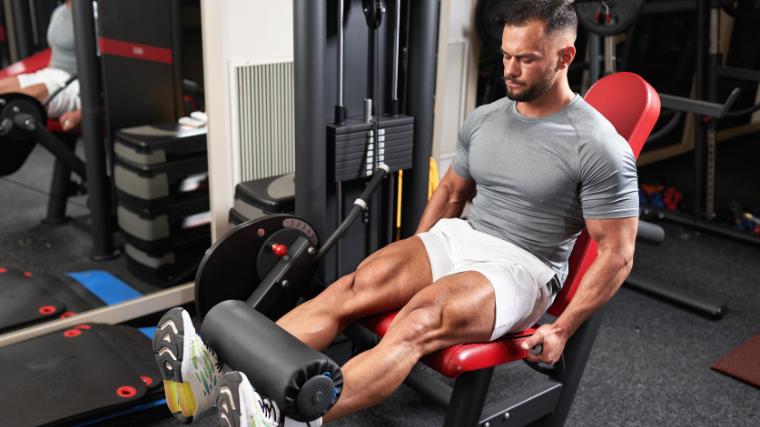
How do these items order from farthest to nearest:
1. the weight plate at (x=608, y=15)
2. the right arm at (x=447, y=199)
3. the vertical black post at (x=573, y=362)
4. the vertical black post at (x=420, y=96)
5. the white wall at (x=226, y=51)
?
the weight plate at (x=608, y=15) < the white wall at (x=226, y=51) < the vertical black post at (x=420, y=96) < the right arm at (x=447, y=199) < the vertical black post at (x=573, y=362)

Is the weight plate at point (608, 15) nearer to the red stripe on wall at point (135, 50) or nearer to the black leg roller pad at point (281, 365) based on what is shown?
the red stripe on wall at point (135, 50)

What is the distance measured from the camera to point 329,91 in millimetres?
2150

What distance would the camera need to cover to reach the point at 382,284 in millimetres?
1790

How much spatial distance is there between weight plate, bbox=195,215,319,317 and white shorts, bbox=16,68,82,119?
955 millimetres

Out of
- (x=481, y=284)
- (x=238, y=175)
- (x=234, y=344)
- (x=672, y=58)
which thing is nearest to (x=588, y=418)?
(x=481, y=284)

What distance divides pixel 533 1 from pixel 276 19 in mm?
1174

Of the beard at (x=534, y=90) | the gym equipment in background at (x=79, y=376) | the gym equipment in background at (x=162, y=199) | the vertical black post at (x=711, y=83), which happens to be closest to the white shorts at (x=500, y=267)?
the beard at (x=534, y=90)

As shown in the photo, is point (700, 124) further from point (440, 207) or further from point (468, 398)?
point (468, 398)

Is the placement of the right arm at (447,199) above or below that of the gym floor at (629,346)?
above

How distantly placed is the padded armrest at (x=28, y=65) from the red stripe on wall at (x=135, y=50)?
8.2 inches

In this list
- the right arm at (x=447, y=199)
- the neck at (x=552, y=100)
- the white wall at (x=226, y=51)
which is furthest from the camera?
the white wall at (x=226, y=51)

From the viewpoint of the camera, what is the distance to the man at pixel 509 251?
5.21ft

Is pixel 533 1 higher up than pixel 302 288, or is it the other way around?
pixel 533 1

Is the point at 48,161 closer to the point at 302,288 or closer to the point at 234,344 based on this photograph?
the point at 302,288
